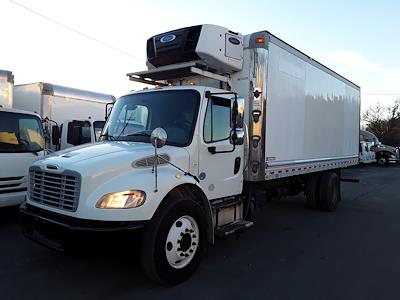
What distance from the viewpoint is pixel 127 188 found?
12.9 ft

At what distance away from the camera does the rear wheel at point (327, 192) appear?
9109 millimetres

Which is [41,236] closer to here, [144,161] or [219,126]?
[144,161]

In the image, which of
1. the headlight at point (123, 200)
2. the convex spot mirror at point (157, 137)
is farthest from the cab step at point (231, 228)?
the convex spot mirror at point (157, 137)

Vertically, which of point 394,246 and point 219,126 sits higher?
point 219,126

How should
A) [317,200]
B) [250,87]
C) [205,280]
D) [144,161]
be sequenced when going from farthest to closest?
[317,200], [250,87], [205,280], [144,161]

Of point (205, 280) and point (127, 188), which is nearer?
point (127, 188)

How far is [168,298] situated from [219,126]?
2.40m

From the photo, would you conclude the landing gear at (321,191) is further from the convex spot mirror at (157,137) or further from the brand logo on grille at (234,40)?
the convex spot mirror at (157,137)

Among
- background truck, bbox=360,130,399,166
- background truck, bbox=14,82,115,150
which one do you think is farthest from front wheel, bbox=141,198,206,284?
background truck, bbox=360,130,399,166

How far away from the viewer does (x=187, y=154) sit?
477cm

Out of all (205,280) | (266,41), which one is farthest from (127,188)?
(266,41)

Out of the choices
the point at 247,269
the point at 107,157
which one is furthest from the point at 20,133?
the point at 247,269

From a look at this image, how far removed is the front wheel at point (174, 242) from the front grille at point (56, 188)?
0.88 metres

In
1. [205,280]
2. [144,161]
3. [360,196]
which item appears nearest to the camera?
[144,161]
